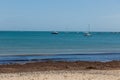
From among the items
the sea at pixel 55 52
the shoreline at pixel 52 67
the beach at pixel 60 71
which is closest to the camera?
the beach at pixel 60 71

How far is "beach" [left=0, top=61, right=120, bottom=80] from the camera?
64.0 ft

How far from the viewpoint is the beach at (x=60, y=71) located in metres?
19.5

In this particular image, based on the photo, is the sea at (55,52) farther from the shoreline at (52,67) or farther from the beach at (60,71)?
the beach at (60,71)

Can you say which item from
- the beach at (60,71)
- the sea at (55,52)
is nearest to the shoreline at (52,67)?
the beach at (60,71)

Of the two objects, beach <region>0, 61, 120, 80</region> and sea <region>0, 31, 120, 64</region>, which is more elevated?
beach <region>0, 61, 120, 80</region>

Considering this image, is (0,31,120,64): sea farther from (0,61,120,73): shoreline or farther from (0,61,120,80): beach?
(0,61,120,80): beach

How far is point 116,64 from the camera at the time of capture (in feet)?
95.0

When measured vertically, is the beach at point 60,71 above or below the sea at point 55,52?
above

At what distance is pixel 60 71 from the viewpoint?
75.8ft

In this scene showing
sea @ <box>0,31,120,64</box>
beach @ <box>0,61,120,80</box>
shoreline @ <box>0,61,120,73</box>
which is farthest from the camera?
sea @ <box>0,31,120,64</box>

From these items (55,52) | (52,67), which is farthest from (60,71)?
(55,52)

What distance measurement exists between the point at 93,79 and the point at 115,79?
119 centimetres

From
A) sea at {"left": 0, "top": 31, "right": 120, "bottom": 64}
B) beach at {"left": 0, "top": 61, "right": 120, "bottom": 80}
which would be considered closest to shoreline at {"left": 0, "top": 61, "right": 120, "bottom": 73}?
beach at {"left": 0, "top": 61, "right": 120, "bottom": 80}

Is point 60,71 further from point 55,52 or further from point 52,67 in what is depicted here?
point 55,52
